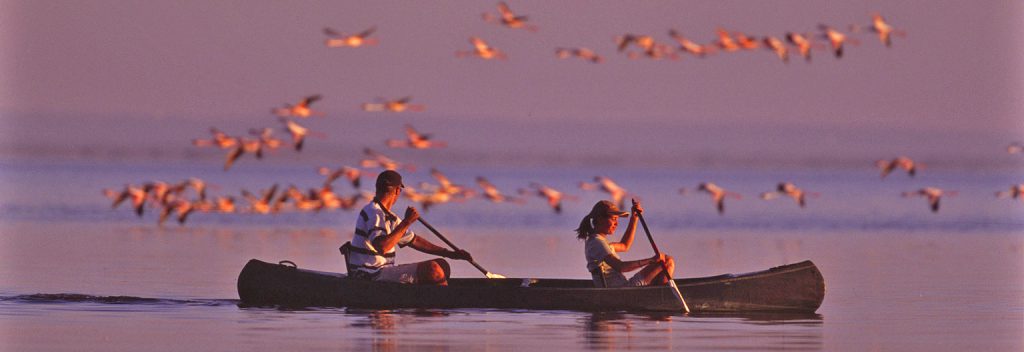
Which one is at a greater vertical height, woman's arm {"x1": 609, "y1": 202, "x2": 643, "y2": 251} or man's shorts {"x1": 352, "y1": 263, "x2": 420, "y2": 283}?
woman's arm {"x1": 609, "y1": 202, "x2": 643, "y2": 251}

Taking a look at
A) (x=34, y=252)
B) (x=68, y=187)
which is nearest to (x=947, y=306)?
(x=34, y=252)

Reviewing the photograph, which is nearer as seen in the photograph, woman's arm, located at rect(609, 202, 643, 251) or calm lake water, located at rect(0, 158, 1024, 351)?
calm lake water, located at rect(0, 158, 1024, 351)

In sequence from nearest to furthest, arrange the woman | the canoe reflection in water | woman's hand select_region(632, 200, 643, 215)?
the canoe reflection in water < the woman < woman's hand select_region(632, 200, 643, 215)

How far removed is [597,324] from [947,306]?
4845mm

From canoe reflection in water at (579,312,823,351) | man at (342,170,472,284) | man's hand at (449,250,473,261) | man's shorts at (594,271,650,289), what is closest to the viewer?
canoe reflection in water at (579,312,823,351)

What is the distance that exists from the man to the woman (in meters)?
1.69

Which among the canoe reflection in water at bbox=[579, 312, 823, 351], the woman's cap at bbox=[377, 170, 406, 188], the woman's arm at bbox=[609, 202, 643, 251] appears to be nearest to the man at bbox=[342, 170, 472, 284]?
the woman's cap at bbox=[377, 170, 406, 188]

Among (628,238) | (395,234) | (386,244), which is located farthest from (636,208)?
(386,244)

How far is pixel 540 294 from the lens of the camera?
75.3 feet

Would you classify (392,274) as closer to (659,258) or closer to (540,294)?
(540,294)

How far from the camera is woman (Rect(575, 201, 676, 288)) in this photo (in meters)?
21.7

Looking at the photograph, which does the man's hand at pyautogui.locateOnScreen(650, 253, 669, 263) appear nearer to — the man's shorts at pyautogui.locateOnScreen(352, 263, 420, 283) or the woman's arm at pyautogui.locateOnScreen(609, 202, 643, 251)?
the woman's arm at pyautogui.locateOnScreen(609, 202, 643, 251)

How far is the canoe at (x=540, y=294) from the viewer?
22797 mm

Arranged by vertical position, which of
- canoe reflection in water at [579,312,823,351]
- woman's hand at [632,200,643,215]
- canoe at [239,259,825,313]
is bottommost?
canoe reflection in water at [579,312,823,351]
